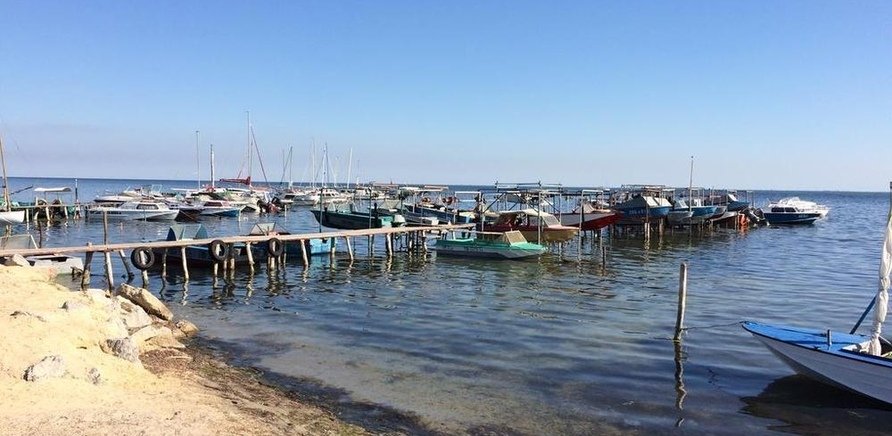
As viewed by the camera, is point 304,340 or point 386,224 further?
point 386,224

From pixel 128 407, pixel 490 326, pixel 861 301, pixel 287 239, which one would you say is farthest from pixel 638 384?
pixel 287 239

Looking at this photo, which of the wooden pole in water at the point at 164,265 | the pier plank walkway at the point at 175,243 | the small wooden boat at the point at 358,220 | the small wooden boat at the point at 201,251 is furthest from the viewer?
the small wooden boat at the point at 358,220

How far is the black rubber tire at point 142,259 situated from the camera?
983 inches

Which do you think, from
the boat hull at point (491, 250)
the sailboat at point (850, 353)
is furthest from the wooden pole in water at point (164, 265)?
the sailboat at point (850, 353)

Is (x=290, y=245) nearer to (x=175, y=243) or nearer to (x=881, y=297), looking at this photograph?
(x=175, y=243)

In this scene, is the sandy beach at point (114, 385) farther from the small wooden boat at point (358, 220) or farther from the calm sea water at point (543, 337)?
the small wooden boat at point (358, 220)

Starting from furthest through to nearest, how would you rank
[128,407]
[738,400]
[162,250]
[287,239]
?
1. [287,239]
2. [162,250]
3. [738,400]
4. [128,407]

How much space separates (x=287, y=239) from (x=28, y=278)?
40.0 ft

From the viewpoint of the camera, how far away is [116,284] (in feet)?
80.7

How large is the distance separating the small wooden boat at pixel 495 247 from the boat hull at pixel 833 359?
60.2ft

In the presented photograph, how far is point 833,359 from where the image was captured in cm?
1162

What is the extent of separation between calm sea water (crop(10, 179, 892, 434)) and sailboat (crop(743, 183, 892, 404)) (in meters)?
0.46

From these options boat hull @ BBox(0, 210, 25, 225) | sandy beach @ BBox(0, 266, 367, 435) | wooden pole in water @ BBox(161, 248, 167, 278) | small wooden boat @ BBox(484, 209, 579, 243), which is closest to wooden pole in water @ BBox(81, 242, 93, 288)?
wooden pole in water @ BBox(161, 248, 167, 278)

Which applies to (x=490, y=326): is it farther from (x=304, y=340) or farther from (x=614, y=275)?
(x=614, y=275)
